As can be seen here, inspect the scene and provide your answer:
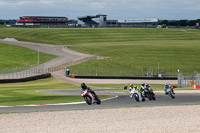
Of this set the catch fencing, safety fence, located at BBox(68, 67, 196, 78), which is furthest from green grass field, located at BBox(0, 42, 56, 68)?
the catch fencing

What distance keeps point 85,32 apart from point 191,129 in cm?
15526

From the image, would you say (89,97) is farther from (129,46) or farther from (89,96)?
(129,46)

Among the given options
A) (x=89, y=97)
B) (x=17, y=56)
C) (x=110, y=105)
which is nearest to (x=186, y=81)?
(x=110, y=105)

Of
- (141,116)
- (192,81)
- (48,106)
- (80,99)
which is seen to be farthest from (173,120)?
(192,81)

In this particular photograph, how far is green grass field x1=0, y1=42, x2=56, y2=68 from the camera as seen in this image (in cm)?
10118

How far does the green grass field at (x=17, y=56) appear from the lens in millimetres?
101175

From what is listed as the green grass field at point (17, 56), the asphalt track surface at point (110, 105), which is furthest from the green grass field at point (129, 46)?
the asphalt track surface at point (110, 105)

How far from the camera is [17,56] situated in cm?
11125

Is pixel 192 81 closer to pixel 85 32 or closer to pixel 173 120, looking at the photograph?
pixel 173 120

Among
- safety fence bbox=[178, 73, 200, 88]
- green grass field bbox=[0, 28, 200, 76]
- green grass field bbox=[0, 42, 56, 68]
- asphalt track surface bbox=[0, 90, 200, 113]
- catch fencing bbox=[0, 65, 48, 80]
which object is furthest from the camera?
green grass field bbox=[0, 28, 200, 76]

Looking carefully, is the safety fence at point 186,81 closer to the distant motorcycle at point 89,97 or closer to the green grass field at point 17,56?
the distant motorcycle at point 89,97

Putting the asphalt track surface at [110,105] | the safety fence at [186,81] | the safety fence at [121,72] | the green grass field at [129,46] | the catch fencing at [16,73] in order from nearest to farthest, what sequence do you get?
the asphalt track surface at [110,105], the safety fence at [186,81], the catch fencing at [16,73], the safety fence at [121,72], the green grass field at [129,46]

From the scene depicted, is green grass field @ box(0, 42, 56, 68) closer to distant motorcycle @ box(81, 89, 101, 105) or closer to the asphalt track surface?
the asphalt track surface

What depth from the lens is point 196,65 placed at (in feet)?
353
